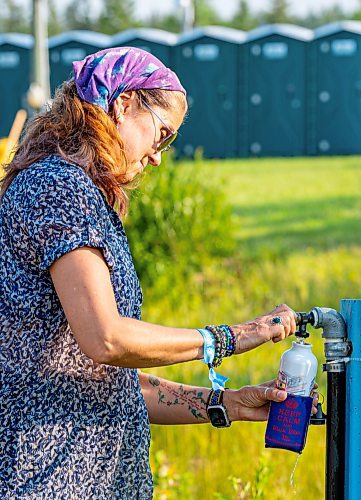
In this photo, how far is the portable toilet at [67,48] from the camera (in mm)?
14773

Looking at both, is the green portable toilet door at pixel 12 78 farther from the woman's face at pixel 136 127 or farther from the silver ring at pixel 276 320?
the silver ring at pixel 276 320

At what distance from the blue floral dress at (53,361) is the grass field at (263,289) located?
82 centimetres

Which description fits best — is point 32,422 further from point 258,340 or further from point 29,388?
point 258,340

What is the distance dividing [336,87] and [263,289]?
6.32 meters

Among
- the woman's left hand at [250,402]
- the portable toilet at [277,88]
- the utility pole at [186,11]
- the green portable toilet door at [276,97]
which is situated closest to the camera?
the woman's left hand at [250,402]

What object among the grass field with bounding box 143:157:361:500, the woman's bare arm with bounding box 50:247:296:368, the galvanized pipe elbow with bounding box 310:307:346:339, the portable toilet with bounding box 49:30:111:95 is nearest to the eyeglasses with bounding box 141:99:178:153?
the woman's bare arm with bounding box 50:247:296:368

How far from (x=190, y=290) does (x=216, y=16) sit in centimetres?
3564

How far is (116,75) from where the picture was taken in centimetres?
205

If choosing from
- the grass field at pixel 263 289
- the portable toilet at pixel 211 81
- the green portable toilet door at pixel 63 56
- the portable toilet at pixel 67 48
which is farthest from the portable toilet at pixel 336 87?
the green portable toilet door at pixel 63 56

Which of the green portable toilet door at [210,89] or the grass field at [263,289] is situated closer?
the grass field at [263,289]

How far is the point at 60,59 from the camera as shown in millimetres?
15141

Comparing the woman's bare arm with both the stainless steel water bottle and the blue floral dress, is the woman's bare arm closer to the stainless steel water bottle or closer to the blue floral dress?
the blue floral dress

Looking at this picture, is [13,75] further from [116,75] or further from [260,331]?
[260,331]

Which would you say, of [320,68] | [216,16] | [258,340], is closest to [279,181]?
[320,68]
